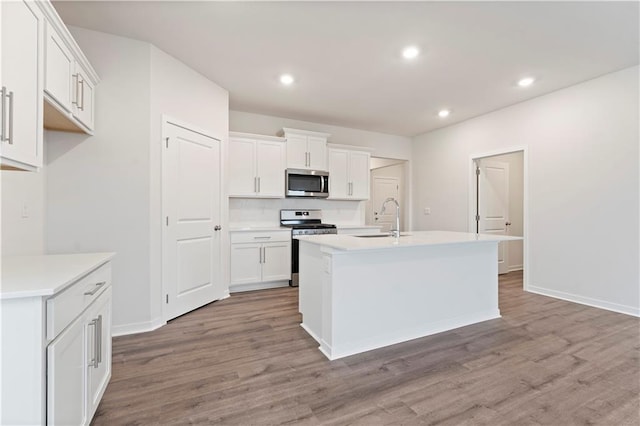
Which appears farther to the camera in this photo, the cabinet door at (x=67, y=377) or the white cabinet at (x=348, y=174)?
the white cabinet at (x=348, y=174)

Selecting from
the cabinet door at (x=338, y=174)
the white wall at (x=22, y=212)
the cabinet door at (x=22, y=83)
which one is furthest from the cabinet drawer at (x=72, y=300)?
the cabinet door at (x=338, y=174)

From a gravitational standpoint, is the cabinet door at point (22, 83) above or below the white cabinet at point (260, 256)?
above

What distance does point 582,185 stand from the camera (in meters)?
3.50

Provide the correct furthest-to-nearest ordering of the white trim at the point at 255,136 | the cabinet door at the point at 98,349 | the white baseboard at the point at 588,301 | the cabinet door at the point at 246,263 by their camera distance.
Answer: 1. the white trim at the point at 255,136
2. the cabinet door at the point at 246,263
3. the white baseboard at the point at 588,301
4. the cabinet door at the point at 98,349

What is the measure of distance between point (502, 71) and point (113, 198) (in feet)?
13.7

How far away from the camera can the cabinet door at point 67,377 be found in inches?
42.6

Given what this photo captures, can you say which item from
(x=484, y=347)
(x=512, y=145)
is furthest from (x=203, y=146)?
(x=512, y=145)

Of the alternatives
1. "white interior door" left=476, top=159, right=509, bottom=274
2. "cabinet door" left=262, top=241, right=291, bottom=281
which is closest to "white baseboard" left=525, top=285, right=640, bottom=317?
"white interior door" left=476, top=159, right=509, bottom=274

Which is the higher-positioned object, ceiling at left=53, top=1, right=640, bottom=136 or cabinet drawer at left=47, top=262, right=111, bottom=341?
ceiling at left=53, top=1, right=640, bottom=136

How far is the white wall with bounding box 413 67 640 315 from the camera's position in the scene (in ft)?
10.4

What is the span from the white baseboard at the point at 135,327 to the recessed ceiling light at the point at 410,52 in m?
3.54

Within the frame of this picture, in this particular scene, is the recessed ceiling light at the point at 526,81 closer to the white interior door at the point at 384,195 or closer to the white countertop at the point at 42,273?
the white interior door at the point at 384,195

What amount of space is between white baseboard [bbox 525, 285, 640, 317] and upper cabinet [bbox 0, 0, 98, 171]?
207 inches

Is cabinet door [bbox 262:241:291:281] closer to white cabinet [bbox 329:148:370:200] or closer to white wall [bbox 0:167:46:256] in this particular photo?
white cabinet [bbox 329:148:370:200]
